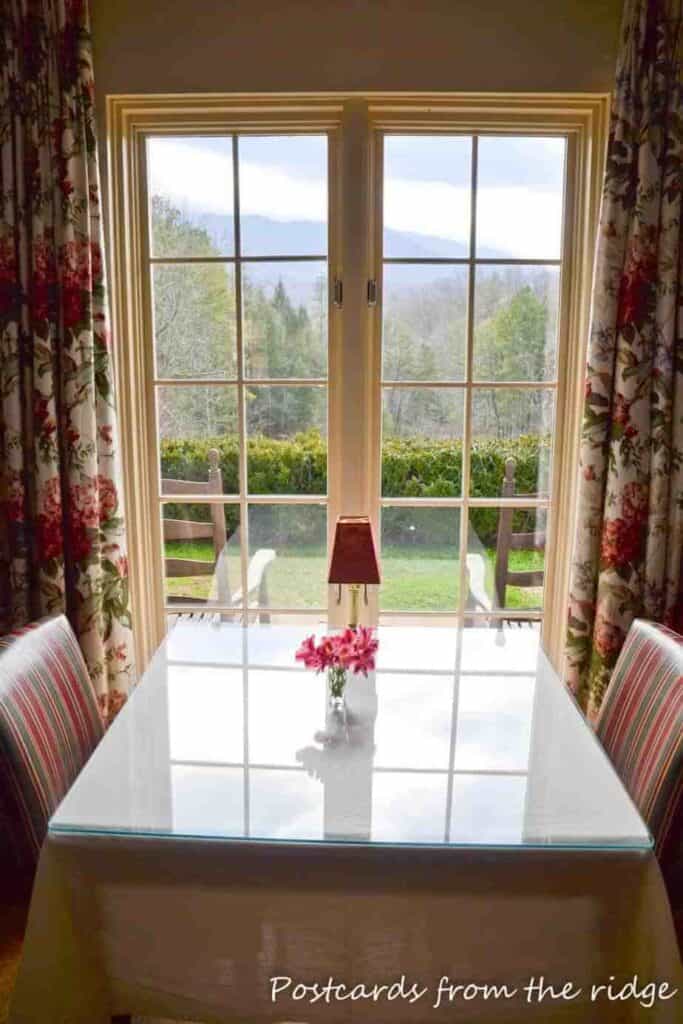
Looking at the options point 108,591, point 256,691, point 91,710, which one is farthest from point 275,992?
point 108,591

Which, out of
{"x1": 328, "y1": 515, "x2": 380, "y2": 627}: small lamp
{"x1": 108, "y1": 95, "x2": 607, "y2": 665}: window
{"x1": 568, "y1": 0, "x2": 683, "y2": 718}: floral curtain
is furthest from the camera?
{"x1": 108, "y1": 95, "x2": 607, "y2": 665}: window

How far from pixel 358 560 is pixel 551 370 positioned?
1.04 meters

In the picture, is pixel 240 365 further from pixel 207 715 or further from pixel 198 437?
pixel 207 715

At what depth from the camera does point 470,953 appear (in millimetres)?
1174

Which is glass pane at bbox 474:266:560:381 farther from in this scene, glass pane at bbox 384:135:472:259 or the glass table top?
the glass table top

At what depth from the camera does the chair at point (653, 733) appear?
1416 mm

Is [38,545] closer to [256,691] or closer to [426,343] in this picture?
[256,691]

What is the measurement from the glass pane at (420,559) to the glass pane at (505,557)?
0.22ft

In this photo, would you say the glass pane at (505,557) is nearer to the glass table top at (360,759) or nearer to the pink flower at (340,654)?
the glass table top at (360,759)

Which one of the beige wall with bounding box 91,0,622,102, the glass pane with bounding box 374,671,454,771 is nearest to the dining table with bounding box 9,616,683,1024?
the glass pane with bounding box 374,671,454,771

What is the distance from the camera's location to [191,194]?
2463 mm

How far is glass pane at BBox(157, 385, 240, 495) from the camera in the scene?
2562 millimetres

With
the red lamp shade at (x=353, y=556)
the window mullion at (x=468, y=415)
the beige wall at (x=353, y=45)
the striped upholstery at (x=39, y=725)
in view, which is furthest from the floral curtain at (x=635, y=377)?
the striped upholstery at (x=39, y=725)

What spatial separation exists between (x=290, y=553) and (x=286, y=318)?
82 cm
